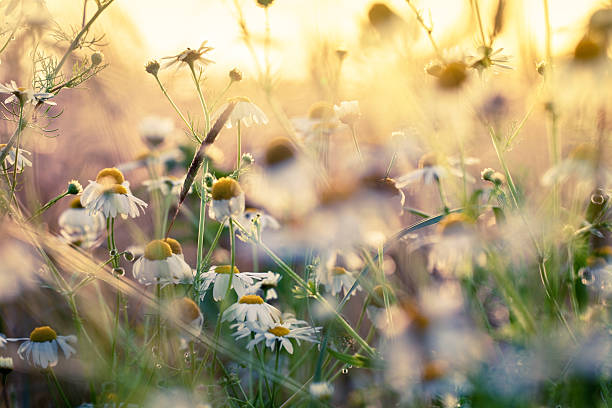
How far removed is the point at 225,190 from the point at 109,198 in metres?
0.30

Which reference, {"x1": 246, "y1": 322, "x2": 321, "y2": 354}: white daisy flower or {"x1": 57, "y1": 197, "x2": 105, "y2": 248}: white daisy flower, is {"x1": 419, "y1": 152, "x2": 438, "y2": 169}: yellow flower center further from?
{"x1": 57, "y1": 197, "x2": 105, "y2": 248}: white daisy flower

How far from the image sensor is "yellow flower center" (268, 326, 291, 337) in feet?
2.55

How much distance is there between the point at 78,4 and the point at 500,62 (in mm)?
729

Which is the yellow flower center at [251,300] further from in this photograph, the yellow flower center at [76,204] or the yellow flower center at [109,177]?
the yellow flower center at [76,204]

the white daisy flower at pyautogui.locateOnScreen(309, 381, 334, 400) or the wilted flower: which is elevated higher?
the white daisy flower at pyautogui.locateOnScreen(309, 381, 334, 400)

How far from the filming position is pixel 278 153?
0.56 m

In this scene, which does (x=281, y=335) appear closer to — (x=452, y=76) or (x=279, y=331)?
(x=279, y=331)

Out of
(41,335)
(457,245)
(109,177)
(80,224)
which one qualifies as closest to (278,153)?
(457,245)

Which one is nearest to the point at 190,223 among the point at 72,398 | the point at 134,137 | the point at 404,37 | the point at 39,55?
the point at 134,137

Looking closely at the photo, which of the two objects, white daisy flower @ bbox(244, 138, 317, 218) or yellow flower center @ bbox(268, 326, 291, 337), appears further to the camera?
yellow flower center @ bbox(268, 326, 291, 337)

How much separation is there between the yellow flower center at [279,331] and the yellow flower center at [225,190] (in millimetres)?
259

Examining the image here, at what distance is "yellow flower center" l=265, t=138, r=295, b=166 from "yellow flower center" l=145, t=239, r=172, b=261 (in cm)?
23

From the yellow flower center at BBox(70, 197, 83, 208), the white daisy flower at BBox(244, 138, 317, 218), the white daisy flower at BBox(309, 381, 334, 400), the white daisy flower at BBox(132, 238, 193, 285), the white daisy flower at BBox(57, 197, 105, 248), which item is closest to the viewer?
the white daisy flower at BBox(244, 138, 317, 218)

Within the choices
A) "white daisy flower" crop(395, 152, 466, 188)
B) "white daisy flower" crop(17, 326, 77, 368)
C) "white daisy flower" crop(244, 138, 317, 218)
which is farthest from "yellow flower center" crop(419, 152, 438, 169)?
"white daisy flower" crop(17, 326, 77, 368)
